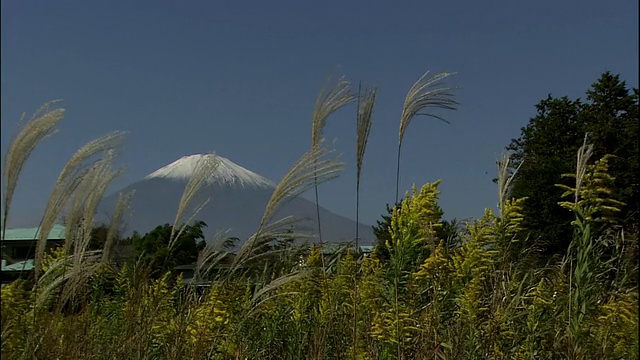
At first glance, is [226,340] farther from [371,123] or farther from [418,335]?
[371,123]

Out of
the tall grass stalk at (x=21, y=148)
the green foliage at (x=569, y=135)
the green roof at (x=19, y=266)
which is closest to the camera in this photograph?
the tall grass stalk at (x=21, y=148)

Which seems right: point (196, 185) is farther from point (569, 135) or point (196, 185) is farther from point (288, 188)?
point (569, 135)

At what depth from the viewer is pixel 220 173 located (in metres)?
4.18

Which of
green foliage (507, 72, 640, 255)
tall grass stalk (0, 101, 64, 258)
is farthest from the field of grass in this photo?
green foliage (507, 72, 640, 255)

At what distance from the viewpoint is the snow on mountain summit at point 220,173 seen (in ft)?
12.4

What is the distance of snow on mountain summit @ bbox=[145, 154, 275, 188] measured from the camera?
3768mm

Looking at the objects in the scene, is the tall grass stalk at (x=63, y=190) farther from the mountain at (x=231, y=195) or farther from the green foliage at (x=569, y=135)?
the green foliage at (x=569, y=135)

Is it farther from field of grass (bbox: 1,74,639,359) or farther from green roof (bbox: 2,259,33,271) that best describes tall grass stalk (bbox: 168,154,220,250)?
green roof (bbox: 2,259,33,271)

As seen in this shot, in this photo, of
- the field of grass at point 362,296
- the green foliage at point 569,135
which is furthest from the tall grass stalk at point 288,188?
the green foliage at point 569,135

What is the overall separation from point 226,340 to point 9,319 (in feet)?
3.28

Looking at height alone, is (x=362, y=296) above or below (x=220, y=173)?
below

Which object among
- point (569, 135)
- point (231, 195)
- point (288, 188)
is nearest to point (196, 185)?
point (288, 188)

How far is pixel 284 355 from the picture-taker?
3.86 meters

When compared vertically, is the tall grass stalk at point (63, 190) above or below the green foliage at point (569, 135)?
below
